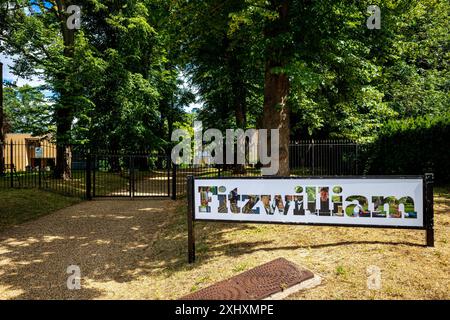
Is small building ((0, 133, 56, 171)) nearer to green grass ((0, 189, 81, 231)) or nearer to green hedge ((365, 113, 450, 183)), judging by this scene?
green grass ((0, 189, 81, 231))

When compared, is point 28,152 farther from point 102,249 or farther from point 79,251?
point 102,249

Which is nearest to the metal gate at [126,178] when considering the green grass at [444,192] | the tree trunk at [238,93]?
the tree trunk at [238,93]

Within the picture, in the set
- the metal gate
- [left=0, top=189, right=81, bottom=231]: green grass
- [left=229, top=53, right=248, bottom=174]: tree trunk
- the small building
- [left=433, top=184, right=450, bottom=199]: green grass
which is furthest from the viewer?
[left=229, top=53, right=248, bottom=174]: tree trunk

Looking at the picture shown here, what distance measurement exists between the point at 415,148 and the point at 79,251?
50.1 ft

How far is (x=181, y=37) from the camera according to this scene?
12.0 meters

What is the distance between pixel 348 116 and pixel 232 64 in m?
8.06

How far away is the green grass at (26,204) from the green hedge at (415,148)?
52.0ft

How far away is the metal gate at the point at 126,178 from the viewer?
14.5 m

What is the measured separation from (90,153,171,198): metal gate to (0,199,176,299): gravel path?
285 centimetres

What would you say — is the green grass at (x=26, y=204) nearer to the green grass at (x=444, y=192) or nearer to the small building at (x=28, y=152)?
the small building at (x=28, y=152)

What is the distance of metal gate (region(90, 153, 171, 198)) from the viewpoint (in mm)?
14492

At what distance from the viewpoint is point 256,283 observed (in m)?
4.67

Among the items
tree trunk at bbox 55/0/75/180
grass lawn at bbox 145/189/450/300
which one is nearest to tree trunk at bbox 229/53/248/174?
tree trunk at bbox 55/0/75/180
